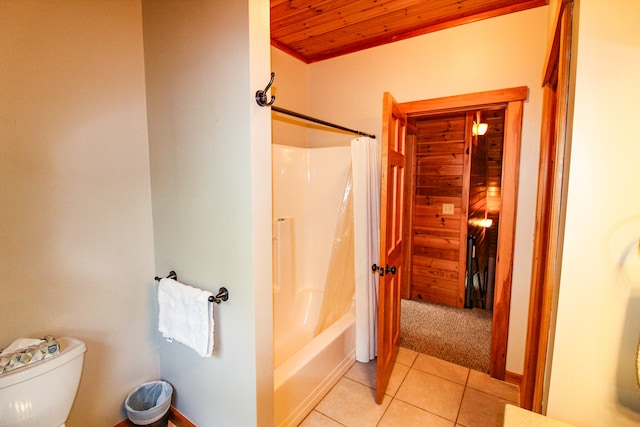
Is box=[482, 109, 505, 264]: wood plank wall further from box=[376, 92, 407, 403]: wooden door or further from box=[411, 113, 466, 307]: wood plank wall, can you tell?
box=[376, 92, 407, 403]: wooden door

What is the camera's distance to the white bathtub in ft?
5.22

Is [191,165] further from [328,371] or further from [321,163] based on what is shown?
[328,371]

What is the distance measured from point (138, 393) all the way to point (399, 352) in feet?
6.38

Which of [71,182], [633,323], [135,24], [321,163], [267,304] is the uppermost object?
[135,24]

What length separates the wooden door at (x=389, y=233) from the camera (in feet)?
5.76

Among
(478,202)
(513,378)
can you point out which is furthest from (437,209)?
(513,378)

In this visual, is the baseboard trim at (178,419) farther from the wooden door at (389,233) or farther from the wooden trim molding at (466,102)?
the wooden trim molding at (466,102)

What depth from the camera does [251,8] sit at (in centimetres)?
112

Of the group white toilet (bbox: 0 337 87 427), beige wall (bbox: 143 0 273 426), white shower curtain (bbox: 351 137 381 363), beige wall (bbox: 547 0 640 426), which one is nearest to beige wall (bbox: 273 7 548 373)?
white shower curtain (bbox: 351 137 381 363)

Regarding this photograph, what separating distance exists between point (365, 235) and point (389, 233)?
302 mm

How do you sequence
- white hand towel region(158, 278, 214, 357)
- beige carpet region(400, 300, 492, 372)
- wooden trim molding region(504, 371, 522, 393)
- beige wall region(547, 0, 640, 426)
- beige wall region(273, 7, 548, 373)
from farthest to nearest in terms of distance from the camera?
beige carpet region(400, 300, 492, 372) < wooden trim molding region(504, 371, 522, 393) < beige wall region(273, 7, 548, 373) < white hand towel region(158, 278, 214, 357) < beige wall region(547, 0, 640, 426)

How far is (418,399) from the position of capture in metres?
1.91

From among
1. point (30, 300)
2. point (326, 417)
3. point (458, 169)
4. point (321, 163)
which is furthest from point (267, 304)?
point (458, 169)

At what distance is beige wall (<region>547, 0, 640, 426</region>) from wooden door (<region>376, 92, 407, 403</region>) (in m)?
0.99
